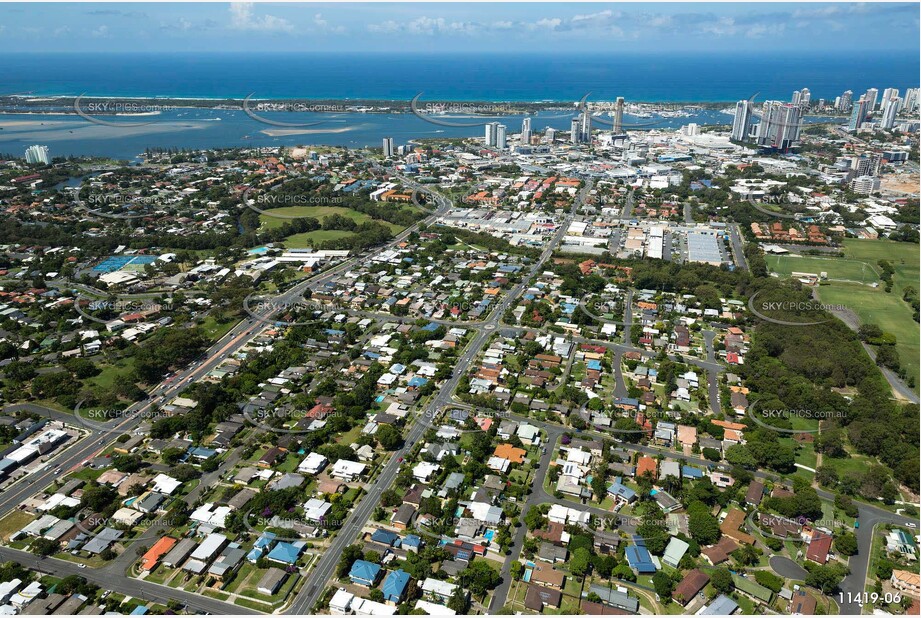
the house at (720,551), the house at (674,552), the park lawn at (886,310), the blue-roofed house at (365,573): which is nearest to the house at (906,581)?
the house at (720,551)

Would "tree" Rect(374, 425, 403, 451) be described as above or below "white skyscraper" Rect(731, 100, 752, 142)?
below

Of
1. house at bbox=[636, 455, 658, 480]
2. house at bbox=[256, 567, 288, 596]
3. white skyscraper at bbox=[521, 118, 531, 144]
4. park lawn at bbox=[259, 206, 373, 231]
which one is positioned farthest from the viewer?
white skyscraper at bbox=[521, 118, 531, 144]

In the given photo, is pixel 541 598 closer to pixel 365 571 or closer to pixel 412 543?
pixel 412 543

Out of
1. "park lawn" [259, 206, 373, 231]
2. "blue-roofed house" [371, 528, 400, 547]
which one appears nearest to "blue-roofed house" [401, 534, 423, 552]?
"blue-roofed house" [371, 528, 400, 547]

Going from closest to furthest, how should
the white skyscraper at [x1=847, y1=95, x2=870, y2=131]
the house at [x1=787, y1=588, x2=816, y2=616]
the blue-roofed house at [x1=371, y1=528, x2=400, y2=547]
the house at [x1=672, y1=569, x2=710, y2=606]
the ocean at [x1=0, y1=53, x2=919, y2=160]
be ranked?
1. the house at [x1=787, y1=588, x2=816, y2=616]
2. the house at [x1=672, y1=569, x2=710, y2=606]
3. the blue-roofed house at [x1=371, y1=528, x2=400, y2=547]
4. the white skyscraper at [x1=847, y1=95, x2=870, y2=131]
5. the ocean at [x1=0, y1=53, x2=919, y2=160]

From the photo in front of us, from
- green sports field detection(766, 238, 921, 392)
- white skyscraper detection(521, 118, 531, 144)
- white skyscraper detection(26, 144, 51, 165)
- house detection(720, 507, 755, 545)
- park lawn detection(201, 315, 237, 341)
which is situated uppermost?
white skyscraper detection(521, 118, 531, 144)

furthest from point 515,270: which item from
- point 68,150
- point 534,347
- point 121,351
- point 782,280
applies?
point 68,150

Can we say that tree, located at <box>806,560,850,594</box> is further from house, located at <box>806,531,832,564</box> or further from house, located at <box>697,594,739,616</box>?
house, located at <box>697,594,739,616</box>

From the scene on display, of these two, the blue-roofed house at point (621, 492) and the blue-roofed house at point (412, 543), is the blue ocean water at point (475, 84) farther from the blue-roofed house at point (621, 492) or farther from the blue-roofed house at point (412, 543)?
the blue-roofed house at point (412, 543)
